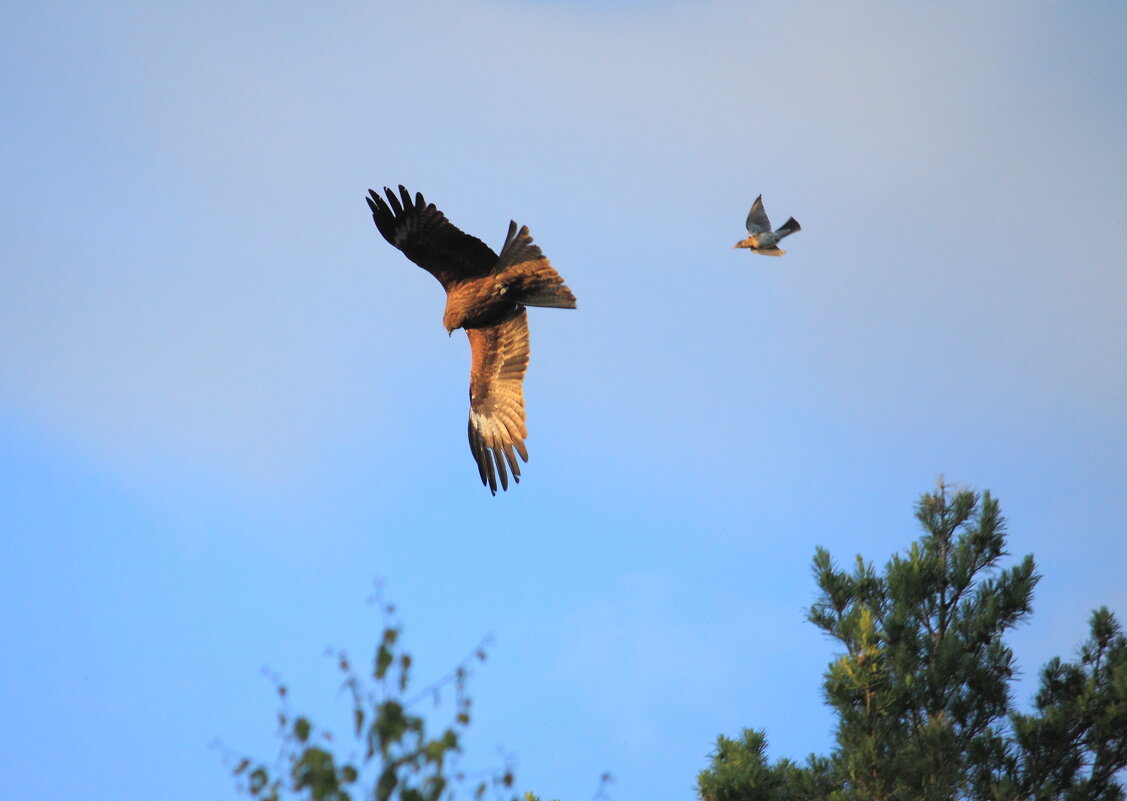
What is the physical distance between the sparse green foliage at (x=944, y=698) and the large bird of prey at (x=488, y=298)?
322 cm

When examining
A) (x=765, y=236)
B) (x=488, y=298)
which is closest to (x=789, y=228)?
(x=765, y=236)

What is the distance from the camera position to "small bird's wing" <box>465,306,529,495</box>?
1239cm

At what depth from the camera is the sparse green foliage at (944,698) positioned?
31.6 ft

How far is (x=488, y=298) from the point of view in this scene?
11.5 meters

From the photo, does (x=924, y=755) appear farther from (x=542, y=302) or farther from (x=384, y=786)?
(x=384, y=786)

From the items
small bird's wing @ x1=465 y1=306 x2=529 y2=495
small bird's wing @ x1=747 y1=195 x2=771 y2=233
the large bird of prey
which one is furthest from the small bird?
small bird's wing @ x1=465 y1=306 x2=529 y2=495

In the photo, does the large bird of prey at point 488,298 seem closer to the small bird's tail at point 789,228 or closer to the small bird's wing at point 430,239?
the small bird's wing at point 430,239

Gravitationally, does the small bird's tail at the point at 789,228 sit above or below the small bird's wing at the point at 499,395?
below

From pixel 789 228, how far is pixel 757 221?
1.05ft

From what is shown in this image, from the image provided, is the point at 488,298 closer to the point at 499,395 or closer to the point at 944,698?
the point at 499,395

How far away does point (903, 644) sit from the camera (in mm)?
10203

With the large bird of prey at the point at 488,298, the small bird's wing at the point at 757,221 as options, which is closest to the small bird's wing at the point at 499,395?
the large bird of prey at the point at 488,298

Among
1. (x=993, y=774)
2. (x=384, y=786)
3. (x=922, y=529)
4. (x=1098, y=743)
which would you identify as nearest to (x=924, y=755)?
(x=993, y=774)

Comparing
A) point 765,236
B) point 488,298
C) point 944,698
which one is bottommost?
point 944,698
